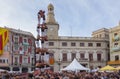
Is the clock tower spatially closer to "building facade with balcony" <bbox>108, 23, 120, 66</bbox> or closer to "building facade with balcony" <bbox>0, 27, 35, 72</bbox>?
"building facade with balcony" <bbox>0, 27, 35, 72</bbox>

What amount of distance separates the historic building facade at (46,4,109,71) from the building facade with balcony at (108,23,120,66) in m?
3.89

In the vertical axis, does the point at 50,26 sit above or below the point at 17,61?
above

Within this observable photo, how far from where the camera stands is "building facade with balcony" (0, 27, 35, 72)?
5706cm

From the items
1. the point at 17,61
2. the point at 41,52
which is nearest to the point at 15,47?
the point at 17,61

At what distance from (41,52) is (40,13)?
4.80 m

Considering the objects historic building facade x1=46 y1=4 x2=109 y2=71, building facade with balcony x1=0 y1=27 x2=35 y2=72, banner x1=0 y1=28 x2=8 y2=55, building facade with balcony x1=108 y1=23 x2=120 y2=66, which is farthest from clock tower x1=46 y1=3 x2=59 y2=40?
banner x1=0 y1=28 x2=8 y2=55

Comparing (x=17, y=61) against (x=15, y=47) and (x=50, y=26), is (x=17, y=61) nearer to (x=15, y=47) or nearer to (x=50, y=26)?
(x=15, y=47)

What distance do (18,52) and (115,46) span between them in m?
19.9

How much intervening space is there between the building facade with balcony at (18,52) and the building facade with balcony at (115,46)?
1678 cm

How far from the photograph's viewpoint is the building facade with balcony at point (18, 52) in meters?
57.1

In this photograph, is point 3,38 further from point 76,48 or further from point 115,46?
point 115,46

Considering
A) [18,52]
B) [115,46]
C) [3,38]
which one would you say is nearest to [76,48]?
[115,46]

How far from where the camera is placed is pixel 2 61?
56188 millimetres

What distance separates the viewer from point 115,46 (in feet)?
206
